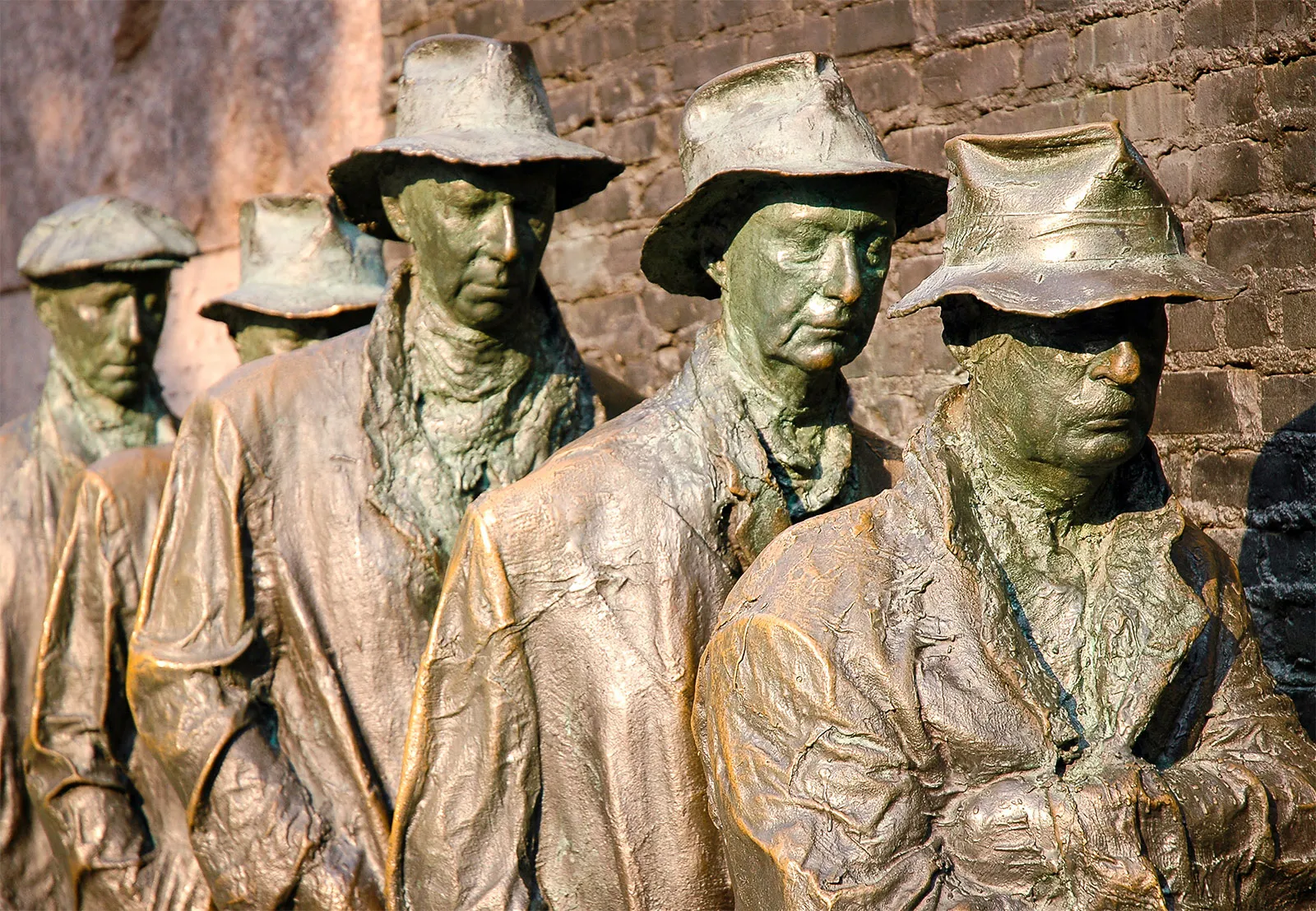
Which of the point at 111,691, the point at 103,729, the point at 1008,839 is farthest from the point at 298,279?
the point at 1008,839

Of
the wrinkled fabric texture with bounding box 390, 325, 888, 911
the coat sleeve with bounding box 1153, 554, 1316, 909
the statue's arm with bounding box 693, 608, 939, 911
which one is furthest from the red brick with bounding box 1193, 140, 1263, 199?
the statue's arm with bounding box 693, 608, 939, 911

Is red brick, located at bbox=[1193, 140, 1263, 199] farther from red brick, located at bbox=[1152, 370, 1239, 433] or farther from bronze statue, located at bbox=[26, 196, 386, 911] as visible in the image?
bronze statue, located at bbox=[26, 196, 386, 911]

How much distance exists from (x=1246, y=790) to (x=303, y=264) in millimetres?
3675

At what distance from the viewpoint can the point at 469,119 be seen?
422 centimetres

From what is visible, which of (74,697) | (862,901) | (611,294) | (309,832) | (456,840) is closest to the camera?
(862,901)

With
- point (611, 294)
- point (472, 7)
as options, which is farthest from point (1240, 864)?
point (472, 7)

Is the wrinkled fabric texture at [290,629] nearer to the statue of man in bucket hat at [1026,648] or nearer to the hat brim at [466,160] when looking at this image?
the hat brim at [466,160]

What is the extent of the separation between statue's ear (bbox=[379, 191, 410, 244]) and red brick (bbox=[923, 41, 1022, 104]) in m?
2.21

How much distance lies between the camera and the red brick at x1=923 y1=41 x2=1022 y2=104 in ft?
18.7

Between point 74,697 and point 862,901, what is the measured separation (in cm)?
294

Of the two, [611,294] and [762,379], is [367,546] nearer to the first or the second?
[762,379]

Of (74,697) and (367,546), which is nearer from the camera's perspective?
(367,546)

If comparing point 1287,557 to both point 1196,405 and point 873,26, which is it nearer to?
point 1196,405

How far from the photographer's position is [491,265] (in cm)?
405
